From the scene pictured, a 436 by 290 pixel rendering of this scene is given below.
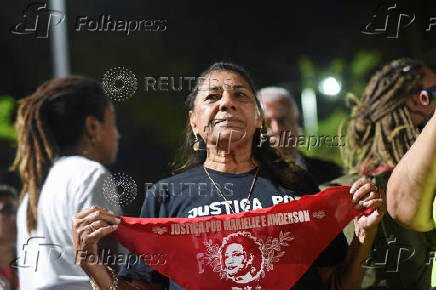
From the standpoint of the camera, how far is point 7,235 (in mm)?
2883

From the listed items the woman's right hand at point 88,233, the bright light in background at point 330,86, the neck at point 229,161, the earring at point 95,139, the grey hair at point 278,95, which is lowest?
the woman's right hand at point 88,233

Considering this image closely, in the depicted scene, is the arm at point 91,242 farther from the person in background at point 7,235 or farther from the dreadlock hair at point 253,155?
the person in background at point 7,235

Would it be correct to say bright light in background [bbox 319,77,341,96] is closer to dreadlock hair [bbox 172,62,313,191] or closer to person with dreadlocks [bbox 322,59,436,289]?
person with dreadlocks [bbox 322,59,436,289]

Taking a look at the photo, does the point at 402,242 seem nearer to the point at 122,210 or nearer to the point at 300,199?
the point at 300,199

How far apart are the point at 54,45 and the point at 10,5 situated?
0.34 meters

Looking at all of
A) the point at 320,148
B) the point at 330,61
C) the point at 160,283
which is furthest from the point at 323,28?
the point at 160,283

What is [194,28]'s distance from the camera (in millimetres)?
2781

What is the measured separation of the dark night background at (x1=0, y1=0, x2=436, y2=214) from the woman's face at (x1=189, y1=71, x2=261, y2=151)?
12 cm

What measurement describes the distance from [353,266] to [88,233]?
1.26 metres

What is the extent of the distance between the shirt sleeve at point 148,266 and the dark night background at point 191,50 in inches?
3.8

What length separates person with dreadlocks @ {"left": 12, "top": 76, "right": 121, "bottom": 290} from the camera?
8.28 feet

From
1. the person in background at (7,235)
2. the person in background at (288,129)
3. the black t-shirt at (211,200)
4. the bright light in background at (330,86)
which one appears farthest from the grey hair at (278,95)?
the person in background at (7,235)

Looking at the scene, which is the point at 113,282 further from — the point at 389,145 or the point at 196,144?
the point at 389,145

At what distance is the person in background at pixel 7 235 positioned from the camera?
273 cm
